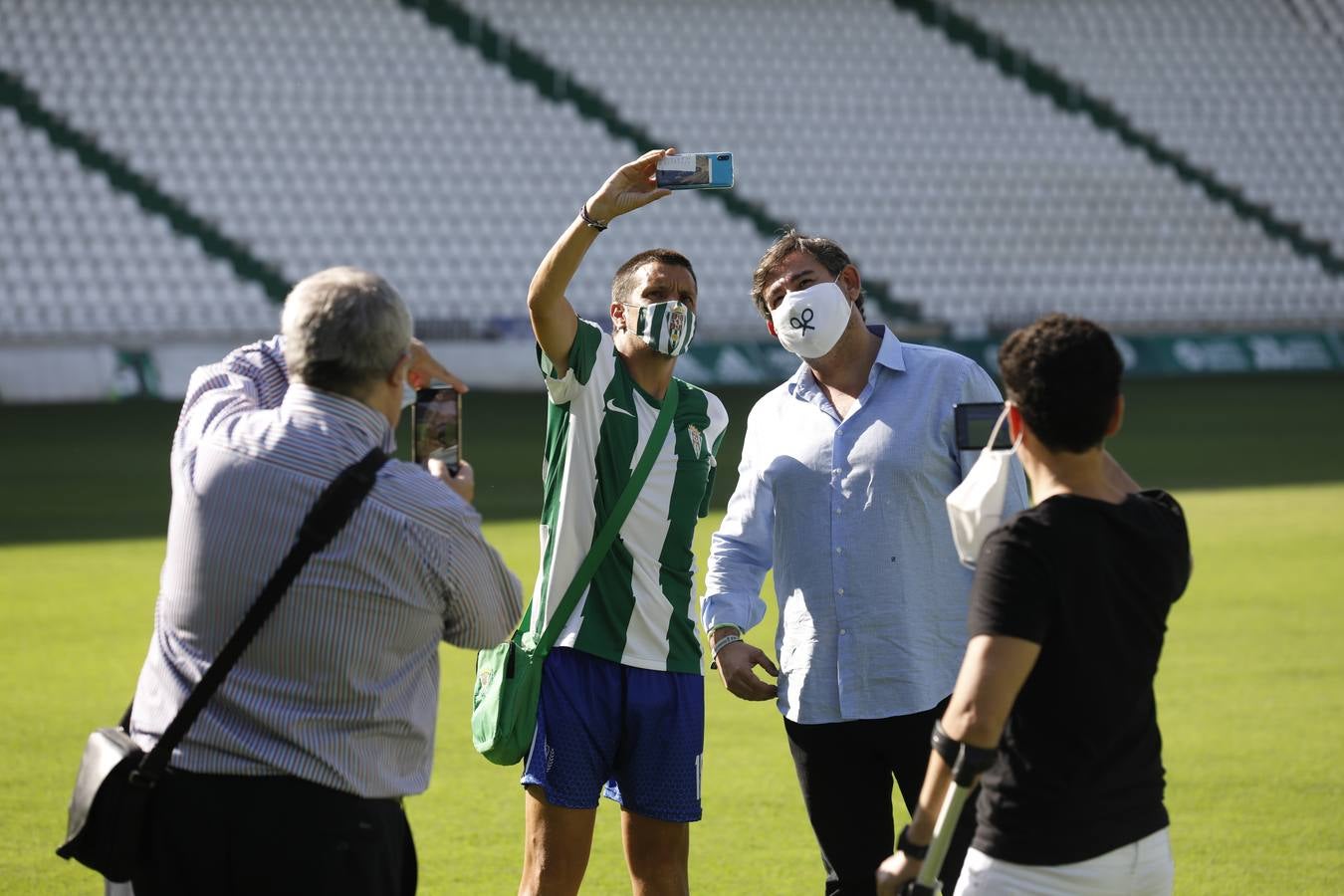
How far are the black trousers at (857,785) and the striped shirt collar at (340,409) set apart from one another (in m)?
1.52

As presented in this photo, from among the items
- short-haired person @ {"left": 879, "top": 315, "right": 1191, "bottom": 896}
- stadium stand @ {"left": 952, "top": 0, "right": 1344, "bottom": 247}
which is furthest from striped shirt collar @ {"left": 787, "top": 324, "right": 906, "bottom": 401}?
stadium stand @ {"left": 952, "top": 0, "right": 1344, "bottom": 247}

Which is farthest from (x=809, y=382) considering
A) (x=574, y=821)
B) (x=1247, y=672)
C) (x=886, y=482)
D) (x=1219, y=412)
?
(x=1219, y=412)

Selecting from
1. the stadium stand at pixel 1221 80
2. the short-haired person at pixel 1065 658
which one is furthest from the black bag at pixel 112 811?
the stadium stand at pixel 1221 80

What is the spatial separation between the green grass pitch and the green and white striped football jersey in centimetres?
138

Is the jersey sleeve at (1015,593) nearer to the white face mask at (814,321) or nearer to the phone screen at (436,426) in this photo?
the phone screen at (436,426)

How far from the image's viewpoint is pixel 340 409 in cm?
286

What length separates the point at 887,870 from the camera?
2854 millimetres

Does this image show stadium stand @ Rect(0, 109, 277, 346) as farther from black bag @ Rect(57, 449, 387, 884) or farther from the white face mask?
black bag @ Rect(57, 449, 387, 884)

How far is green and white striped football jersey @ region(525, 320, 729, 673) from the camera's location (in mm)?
4078

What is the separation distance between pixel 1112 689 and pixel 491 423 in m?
16.7

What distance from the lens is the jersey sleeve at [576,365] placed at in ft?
13.3

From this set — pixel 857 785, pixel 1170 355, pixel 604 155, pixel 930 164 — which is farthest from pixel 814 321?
pixel 930 164

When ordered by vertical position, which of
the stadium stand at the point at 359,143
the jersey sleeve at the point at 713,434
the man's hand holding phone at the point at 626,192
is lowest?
the stadium stand at the point at 359,143

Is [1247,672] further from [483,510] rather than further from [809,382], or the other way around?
[483,510]
